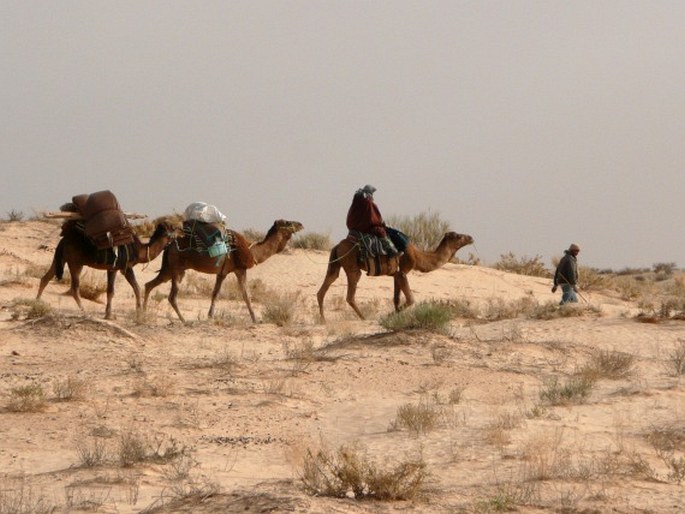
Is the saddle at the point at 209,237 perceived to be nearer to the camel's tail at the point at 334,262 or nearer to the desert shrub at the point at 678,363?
the camel's tail at the point at 334,262

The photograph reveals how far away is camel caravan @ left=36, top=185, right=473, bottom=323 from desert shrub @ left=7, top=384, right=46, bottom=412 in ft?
23.9

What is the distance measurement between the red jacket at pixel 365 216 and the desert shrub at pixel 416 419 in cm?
944

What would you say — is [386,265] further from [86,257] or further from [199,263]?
[86,257]

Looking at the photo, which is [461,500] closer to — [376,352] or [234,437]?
[234,437]

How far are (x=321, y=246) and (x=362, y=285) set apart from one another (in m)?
4.92

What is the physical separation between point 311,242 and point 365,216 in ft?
41.8

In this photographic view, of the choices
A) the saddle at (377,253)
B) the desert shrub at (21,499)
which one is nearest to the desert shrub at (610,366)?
the saddle at (377,253)

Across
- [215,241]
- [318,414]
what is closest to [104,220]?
[215,241]

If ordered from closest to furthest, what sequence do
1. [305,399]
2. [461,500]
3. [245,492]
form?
[245,492] < [461,500] < [305,399]

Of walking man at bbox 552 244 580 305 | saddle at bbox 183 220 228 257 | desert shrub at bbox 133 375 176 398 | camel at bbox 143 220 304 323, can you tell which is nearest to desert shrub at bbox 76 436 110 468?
desert shrub at bbox 133 375 176 398

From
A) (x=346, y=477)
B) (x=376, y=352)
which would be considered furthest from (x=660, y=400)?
(x=346, y=477)

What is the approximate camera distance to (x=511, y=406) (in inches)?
511

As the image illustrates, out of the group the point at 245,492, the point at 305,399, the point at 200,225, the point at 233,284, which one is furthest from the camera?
the point at 233,284

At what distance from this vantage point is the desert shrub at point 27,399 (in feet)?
39.1
